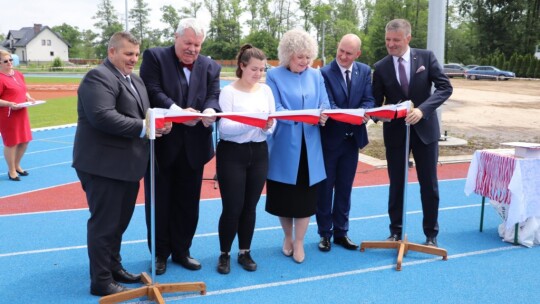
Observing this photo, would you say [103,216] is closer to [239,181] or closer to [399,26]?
[239,181]

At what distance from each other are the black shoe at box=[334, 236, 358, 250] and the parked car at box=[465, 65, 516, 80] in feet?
147

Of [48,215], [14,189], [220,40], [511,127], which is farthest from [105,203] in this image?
[220,40]

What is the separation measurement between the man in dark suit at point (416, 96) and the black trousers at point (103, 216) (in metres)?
2.76

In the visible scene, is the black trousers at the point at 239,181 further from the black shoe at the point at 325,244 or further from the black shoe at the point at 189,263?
the black shoe at the point at 325,244

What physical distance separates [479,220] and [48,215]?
18.2 ft

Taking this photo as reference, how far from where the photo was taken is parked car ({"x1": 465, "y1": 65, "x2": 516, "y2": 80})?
149ft

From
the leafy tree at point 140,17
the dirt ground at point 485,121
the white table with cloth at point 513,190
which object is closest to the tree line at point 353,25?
the leafy tree at point 140,17

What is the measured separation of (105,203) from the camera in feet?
12.9

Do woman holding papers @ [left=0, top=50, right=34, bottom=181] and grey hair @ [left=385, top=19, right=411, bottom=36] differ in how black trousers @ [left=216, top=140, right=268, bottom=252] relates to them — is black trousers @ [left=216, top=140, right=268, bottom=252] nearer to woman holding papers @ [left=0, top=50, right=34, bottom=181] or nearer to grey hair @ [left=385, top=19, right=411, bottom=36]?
grey hair @ [left=385, top=19, right=411, bottom=36]

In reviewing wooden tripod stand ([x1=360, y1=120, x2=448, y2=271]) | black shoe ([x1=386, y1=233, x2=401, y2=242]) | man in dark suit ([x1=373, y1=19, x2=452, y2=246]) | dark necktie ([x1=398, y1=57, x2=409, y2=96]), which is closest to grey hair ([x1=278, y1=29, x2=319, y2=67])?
man in dark suit ([x1=373, y1=19, x2=452, y2=246])

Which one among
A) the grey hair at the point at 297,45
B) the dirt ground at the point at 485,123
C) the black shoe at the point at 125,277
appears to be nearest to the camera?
the black shoe at the point at 125,277

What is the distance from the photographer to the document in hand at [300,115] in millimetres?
4391

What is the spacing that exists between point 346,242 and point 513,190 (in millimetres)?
1839

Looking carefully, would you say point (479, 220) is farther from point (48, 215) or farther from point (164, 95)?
point (48, 215)
